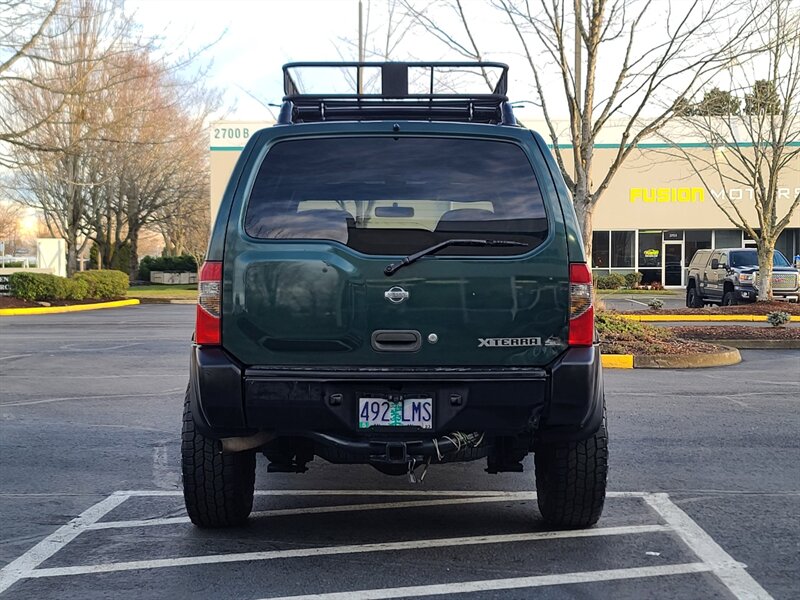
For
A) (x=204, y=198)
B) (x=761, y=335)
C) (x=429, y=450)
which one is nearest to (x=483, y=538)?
(x=429, y=450)

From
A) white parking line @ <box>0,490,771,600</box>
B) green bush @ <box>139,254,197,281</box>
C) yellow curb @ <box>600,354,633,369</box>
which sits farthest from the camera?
green bush @ <box>139,254,197,281</box>

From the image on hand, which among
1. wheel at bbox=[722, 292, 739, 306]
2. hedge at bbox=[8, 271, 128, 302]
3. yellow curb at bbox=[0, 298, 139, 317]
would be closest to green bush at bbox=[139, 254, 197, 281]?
hedge at bbox=[8, 271, 128, 302]

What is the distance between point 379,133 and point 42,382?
8068 millimetres

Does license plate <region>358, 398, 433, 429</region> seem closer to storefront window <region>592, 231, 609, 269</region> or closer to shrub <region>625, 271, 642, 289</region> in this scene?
shrub <region>625, 271, 642, 289</region>

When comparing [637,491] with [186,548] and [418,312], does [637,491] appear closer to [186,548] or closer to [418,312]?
[418,312]

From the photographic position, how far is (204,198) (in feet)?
146

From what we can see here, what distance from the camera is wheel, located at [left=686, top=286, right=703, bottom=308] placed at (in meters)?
Answer: 27.5

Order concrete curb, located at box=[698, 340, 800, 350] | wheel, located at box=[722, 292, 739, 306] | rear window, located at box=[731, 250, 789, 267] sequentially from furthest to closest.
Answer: rear window, located at box=[731, 250, 789, 267], wheel, located at box=[722, 292, 739, 306], concrete curb, located at box=[698, 340, 800, 350]

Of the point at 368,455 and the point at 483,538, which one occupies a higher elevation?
the point at 368,455

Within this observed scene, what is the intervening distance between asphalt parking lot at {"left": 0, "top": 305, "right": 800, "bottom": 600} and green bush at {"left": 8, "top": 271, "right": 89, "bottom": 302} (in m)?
20.5

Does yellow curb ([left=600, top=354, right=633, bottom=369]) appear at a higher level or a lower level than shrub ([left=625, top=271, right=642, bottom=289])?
lower

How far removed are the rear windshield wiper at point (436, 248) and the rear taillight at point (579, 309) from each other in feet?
0.91

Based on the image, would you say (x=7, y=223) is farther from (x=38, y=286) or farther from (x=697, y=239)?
(x=697, y=239)

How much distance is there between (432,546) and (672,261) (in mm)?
40252
